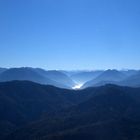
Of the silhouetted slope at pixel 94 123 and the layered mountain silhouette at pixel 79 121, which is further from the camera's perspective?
the layered mountain silhouette at pixel 79 121

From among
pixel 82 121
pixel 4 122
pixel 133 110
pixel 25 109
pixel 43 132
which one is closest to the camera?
pixel 43 132

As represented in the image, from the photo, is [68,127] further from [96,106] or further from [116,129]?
[96,106]

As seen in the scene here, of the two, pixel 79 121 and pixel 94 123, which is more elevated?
pixel 94 123

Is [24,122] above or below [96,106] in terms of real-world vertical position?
below

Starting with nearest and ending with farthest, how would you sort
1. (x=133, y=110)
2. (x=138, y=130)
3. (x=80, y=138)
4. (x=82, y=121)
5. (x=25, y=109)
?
1. (x=80, y=138)
2. (x=138, y=130)
3. (x=82, y=121)
4. (x=133, y=110)
5. (x=25, y=109)

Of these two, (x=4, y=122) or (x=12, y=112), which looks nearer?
(x=4, y=122)

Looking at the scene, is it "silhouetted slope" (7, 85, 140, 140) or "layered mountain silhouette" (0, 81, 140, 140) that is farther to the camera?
"layered mountain silhouette" (0, 81, 140, 140)

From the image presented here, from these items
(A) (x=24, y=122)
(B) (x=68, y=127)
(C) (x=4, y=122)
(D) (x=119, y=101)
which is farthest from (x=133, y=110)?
(C) (x=4, y=122)

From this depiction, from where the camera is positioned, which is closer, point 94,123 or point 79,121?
point 94,123
